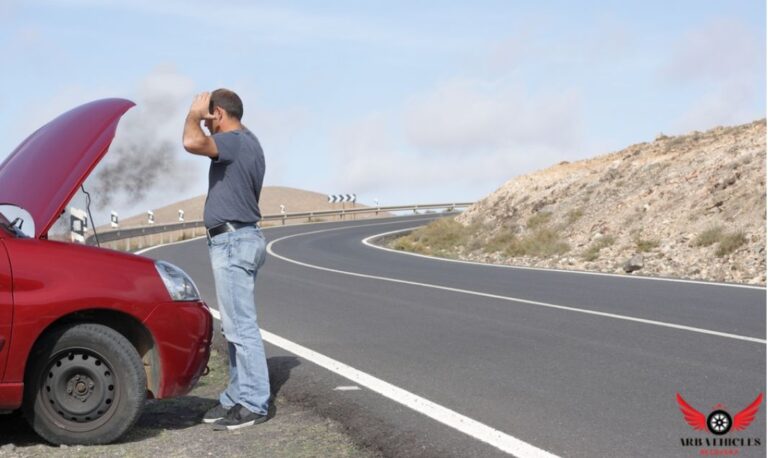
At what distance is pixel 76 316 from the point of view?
5.95m

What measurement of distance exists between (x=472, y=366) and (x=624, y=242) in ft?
64.8

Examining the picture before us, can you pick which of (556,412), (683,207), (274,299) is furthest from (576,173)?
(556,412)

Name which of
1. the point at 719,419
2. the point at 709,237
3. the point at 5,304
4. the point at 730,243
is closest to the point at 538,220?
the point at 709,237

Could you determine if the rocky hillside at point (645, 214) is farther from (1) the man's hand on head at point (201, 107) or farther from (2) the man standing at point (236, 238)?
(1) the man's hand on head at point (201, 107)

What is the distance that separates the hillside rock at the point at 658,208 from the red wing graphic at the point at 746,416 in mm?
13494

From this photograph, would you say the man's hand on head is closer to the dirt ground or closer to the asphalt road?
the dirt ground

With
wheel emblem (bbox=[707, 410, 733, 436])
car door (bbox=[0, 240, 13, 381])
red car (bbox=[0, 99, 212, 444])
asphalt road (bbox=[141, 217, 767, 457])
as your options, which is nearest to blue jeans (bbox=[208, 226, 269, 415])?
red car (bbox=[0, 99, 212, 444])

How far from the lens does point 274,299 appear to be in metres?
14.8

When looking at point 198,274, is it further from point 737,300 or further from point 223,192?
point 223,192

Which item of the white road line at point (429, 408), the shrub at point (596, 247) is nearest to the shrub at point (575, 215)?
the shrub at point (596, 247)

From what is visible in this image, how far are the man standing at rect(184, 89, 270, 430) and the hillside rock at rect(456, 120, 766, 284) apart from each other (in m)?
15.0

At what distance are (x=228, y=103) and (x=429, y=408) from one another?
2302 mm

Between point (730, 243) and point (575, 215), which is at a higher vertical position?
point (575, 215)

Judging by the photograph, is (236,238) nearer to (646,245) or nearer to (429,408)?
(429,408)
